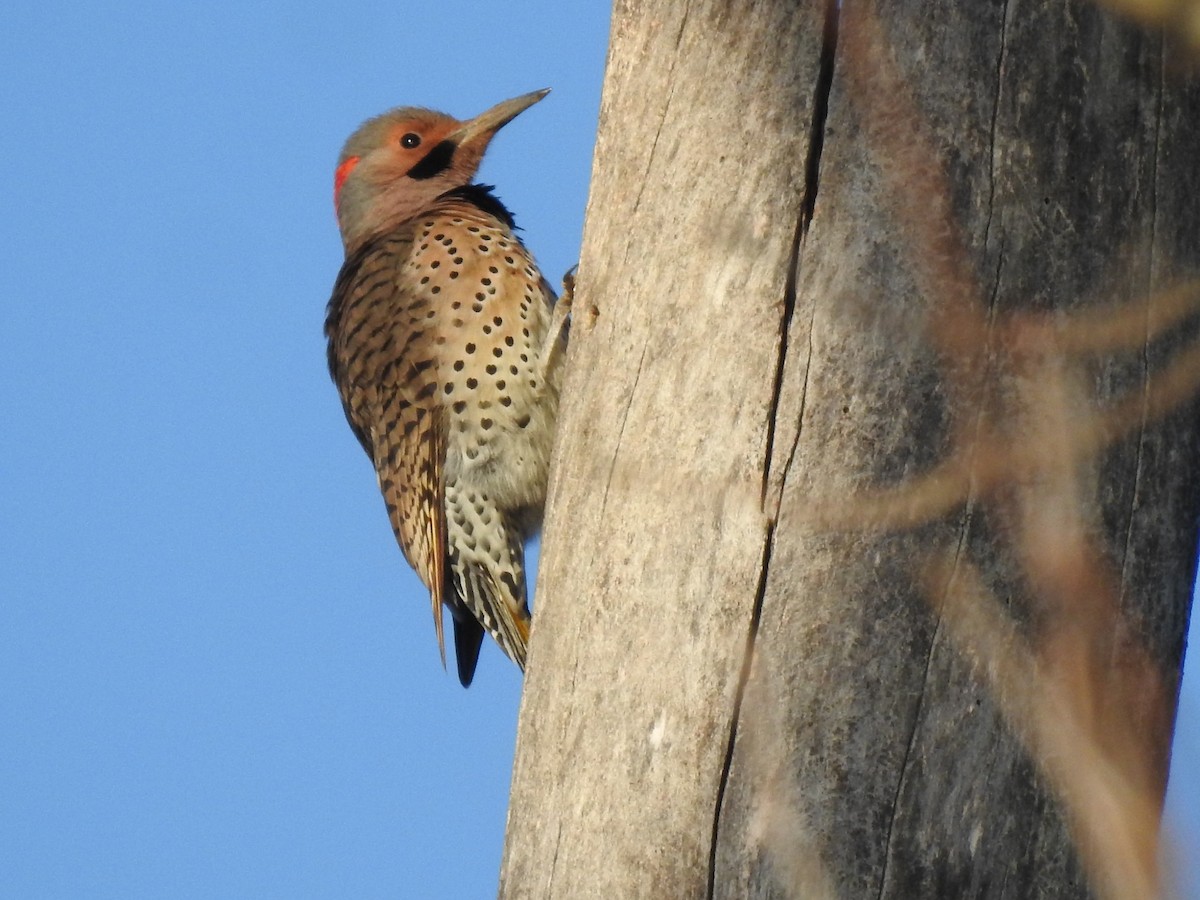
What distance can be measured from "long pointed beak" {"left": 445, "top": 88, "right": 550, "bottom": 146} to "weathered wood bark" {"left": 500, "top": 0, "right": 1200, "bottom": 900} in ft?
9.28

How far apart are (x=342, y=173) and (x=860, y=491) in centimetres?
383

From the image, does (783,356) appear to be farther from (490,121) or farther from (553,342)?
(490,121)

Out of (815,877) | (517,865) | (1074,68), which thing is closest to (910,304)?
(1074,68)

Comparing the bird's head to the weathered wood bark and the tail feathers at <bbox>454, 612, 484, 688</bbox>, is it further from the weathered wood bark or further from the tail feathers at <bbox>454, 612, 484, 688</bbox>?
the weathered wood bark

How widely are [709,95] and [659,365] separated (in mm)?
465

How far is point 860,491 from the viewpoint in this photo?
216 centimetres

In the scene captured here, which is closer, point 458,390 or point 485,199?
point 458,390

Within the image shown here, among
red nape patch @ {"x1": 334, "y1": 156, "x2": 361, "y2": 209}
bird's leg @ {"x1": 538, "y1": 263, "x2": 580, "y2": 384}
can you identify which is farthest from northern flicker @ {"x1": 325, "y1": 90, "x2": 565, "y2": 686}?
red nape patch @ {"x1": 334, "y1": 156, "x2": 361, "y2": 209}

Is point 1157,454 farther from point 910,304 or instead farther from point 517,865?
point 517,865

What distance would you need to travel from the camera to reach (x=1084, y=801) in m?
2.12

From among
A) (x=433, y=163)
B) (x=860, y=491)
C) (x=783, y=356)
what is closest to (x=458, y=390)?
(x=433, y=163)

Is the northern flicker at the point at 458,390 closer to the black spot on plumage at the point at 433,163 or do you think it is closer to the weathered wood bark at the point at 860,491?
the black spot on plumage at the point at 433,163

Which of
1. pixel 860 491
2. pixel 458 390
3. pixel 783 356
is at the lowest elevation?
pixel 860 491

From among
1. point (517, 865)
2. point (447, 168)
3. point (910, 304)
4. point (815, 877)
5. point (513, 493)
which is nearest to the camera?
point (815, 877)
